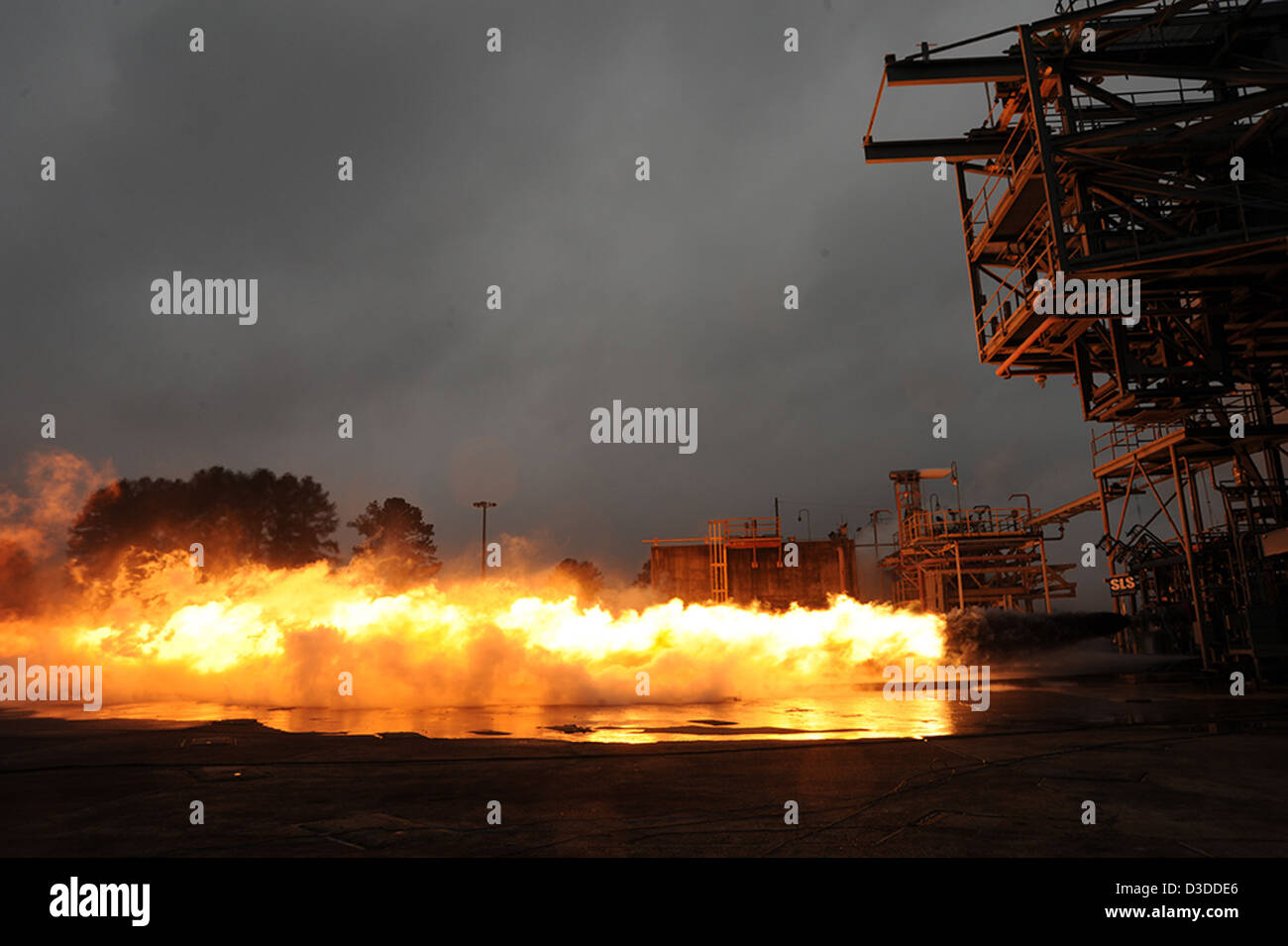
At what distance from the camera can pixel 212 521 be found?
59.1m

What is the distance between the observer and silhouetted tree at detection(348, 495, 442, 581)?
6988 cm

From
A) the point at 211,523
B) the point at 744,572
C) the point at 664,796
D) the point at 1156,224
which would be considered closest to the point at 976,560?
the point at 744,572

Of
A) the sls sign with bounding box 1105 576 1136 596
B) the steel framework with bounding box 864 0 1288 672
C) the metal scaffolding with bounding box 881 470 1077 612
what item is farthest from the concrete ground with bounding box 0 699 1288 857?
the metal scaffolding with bounding box 881 470 1077 612

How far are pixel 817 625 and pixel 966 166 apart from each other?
50.8 ft

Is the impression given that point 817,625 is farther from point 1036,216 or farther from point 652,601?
point 1036,216

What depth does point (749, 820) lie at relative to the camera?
679 cm

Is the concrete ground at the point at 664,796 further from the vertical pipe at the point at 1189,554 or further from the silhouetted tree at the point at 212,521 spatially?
the silhouetted tree at the point at 212,521

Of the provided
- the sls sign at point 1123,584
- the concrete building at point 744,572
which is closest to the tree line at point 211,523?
the concrete building at point 744,572

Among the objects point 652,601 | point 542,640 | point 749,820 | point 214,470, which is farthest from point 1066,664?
point 214,470

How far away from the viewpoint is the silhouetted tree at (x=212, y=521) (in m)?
55.4

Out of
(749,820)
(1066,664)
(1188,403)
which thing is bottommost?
(1066,664)

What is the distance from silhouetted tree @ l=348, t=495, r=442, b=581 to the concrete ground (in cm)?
5884

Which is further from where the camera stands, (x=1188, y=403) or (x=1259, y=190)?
(x=1188, y=403)
